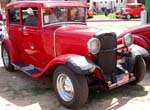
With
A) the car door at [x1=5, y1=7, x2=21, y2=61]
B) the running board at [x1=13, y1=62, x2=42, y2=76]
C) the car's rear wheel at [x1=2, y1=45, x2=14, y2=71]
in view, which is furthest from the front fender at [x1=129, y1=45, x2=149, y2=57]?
the car's rear wheel at [x1=2, y1=45, x2=14, y2=71]

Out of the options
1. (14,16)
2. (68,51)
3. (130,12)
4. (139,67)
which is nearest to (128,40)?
(139,67)

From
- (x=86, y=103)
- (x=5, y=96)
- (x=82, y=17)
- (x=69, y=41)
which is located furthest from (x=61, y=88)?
(x=82, y=17)

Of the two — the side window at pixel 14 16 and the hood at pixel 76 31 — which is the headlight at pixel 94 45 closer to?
the hood at pixel 76 31

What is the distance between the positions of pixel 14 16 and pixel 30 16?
0.96 m

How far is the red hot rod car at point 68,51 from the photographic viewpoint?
15.8 feet

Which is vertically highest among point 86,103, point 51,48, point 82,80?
point 51,48

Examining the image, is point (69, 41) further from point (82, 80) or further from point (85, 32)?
point (82, 80)

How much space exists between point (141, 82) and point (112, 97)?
1182 mm

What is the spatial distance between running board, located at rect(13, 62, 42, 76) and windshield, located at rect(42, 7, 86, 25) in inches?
41.8

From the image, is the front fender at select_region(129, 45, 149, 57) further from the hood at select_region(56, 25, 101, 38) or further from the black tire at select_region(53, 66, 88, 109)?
the black tire at select_region(53, 66, 88, 109)

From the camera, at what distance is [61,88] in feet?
16.9

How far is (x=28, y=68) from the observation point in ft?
21.1

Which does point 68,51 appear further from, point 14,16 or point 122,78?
point 14,16

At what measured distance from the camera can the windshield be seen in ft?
19.2
